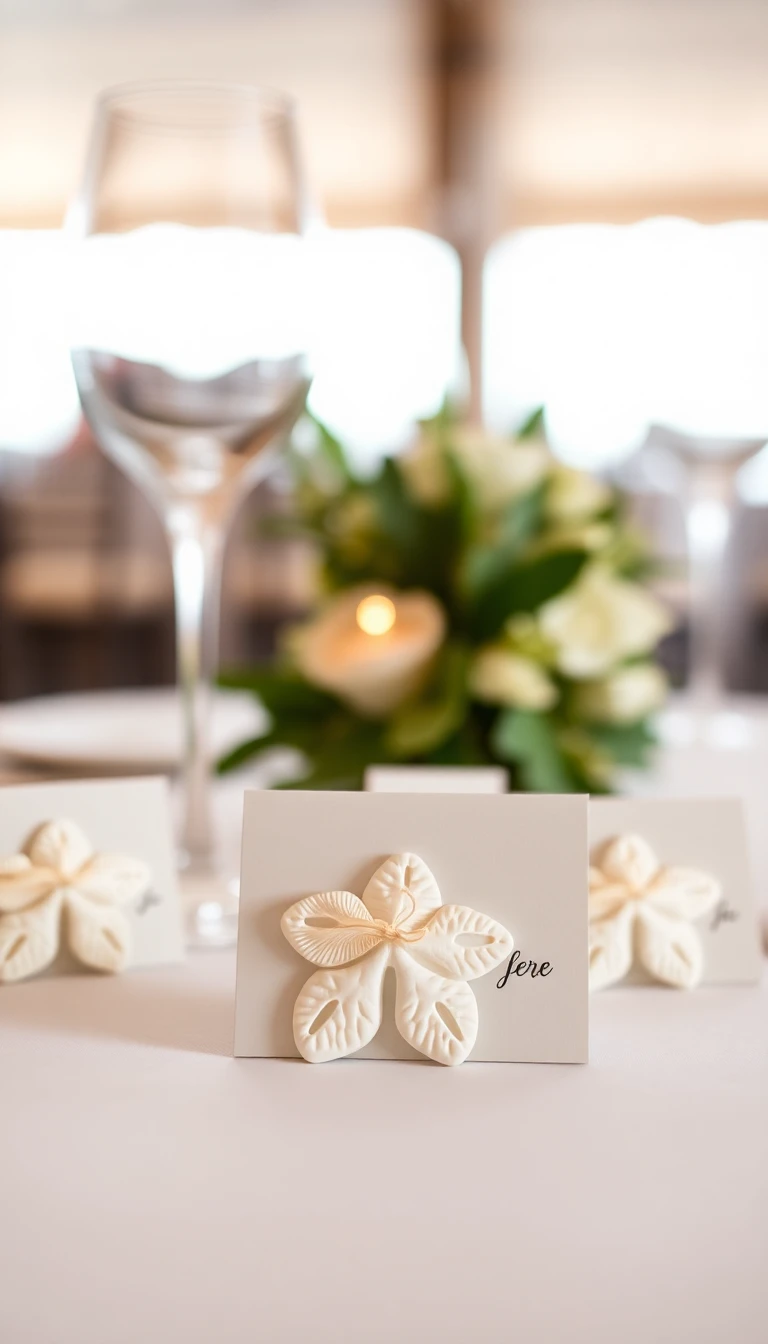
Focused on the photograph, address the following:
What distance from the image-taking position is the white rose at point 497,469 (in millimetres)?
684

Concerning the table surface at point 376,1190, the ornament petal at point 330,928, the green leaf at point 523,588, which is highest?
the green leaf at point 523,588

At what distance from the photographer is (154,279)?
404 millimetres

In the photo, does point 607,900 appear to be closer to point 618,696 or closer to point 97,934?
point 97,934

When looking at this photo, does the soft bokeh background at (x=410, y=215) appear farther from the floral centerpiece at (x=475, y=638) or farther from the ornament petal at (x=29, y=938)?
the ornament petal at (x=29, y=938)

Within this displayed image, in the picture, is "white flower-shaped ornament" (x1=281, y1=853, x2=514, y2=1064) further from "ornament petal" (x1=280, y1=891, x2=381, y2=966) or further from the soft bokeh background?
the soft bokeh background

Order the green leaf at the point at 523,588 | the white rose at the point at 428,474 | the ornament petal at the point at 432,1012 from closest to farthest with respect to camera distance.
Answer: the ornament petal at the point at 432,1012, the green leaf at the point at 523,588, the white rose at the point at 428,474

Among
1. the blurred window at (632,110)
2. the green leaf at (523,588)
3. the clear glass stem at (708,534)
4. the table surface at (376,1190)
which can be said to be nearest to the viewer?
the table surface at (376,1190)

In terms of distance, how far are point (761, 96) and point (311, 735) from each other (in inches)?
179

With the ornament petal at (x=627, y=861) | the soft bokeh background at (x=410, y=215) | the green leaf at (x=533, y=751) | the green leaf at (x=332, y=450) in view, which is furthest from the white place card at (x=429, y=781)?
the soft bokeh background at (x=410, y=215)

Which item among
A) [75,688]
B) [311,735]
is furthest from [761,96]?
[311,735]

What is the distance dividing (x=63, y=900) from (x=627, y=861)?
0.16 metres

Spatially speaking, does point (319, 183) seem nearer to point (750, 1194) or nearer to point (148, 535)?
point (148, 535)

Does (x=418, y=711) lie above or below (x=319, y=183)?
below

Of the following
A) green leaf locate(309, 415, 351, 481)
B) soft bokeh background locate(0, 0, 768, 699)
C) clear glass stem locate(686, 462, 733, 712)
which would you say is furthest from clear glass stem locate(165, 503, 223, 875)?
soft bokeh background locate(0, 0, 768, 699)
